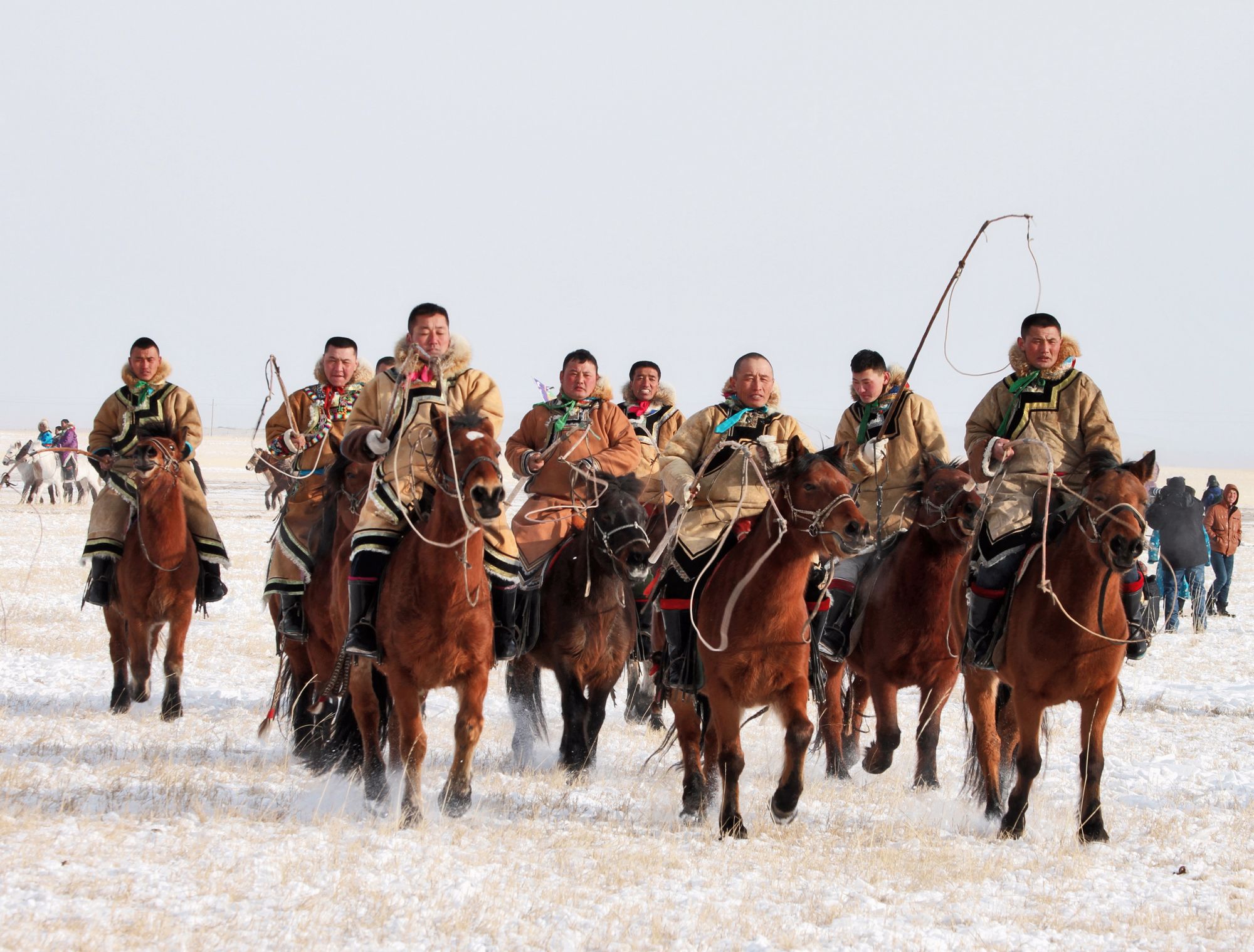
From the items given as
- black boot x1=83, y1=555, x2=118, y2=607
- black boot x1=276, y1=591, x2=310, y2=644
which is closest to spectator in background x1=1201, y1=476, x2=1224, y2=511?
black boot x1=276, y1=591, x2=310, y2=644

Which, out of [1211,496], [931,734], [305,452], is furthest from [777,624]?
[1211,496]

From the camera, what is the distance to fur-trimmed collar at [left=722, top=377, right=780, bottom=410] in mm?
7555

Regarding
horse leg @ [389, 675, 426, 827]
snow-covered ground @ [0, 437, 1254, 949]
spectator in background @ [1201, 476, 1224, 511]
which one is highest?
spectator in background @ [1201, 476, 1224, 511]

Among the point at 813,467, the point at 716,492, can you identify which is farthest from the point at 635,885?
the point at 716,492

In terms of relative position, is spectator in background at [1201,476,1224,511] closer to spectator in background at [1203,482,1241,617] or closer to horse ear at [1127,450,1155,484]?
spectator in background at [1203,482,1241,617]

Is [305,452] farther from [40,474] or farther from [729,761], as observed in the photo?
[40,474]

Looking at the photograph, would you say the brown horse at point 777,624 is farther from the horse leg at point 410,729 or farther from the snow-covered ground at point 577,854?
the horse leg at point 410,729

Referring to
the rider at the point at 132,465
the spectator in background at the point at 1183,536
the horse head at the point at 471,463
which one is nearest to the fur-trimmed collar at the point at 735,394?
the horse head at the point at 471,463

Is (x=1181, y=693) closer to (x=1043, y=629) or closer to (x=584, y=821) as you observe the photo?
(x=1043, y=629)

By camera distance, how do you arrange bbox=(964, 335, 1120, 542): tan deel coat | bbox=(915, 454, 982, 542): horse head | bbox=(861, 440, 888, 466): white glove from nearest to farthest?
1. bbox=(964, 335, 1120, 542): tan deel coat
2. bbox=(915, 454, 982, 542): horse head
3. bbox=(861, 440, 888, 466): white glove

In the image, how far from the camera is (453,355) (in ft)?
22.3

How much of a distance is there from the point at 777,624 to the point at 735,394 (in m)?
1.85

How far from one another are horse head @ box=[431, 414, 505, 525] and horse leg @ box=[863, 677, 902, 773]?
3.12 meters

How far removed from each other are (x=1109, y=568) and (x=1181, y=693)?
6326mm
